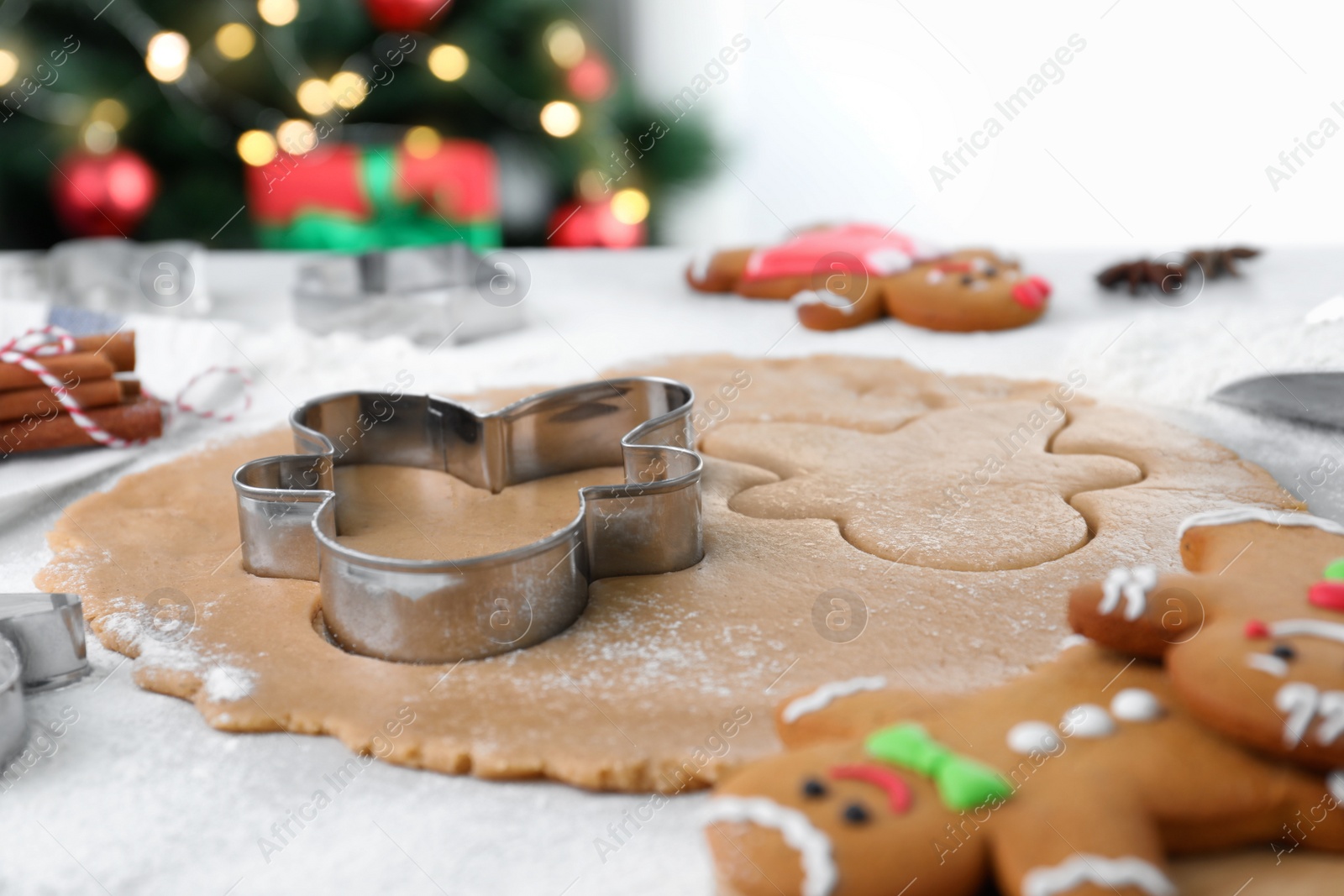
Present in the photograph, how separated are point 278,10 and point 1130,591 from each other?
7.82 ft

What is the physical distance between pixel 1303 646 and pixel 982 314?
1210 millimetres

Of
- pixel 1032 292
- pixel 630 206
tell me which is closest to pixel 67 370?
pixel 1032 292

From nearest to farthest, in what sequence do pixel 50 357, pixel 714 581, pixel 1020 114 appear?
pixel 714 581 < pixel 50 357 < pixel 1020 114

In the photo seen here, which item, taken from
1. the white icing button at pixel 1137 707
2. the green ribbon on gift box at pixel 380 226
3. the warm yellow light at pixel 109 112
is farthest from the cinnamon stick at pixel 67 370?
the warm yellow light at pixel 109 112

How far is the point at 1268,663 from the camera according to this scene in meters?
0.59

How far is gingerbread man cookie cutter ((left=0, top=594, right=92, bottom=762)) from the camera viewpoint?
80 cm

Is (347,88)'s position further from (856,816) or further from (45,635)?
(856,816)

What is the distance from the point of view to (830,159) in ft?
Answer: 11.1

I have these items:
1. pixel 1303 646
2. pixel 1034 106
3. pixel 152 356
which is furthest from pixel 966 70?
pixel 1303 646

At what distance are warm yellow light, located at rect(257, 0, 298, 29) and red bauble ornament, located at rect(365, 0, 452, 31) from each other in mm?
170

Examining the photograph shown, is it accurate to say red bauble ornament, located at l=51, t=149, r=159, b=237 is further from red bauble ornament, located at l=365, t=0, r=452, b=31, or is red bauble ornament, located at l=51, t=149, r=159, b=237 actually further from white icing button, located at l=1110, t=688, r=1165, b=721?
white icing button, located at l=1110, t=688, r=1165, b=721

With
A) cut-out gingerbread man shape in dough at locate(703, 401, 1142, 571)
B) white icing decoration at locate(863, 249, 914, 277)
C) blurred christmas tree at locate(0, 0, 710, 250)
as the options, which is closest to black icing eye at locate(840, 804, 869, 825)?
cut-out gingerbread man shape in dough at locate(703, 401, 1142, 571)

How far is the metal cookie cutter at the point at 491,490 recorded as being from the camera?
0.80 metres

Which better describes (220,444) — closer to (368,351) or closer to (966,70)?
(368,351)
